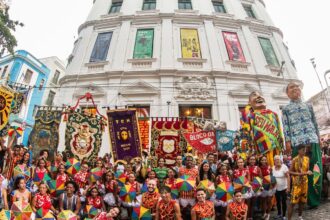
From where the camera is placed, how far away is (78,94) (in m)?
14.2

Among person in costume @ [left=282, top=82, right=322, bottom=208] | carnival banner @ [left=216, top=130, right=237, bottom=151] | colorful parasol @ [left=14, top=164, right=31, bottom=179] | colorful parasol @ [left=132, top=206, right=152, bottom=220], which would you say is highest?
carnival banner @ [left=216, top=130, right=237, bottom=151]

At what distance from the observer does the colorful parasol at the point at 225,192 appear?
515cm

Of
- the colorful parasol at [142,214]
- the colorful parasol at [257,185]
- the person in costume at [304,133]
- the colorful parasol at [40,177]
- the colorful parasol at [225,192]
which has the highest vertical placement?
the person in costume at [304,133]

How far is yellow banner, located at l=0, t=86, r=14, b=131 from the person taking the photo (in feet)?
23.5

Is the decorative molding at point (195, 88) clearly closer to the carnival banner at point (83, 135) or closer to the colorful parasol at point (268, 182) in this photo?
the carnival banner at point (83, 135)

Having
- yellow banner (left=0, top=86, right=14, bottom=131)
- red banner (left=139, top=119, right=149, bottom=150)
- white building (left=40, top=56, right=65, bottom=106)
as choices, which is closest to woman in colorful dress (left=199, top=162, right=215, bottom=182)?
red banner (left=139, top=119, right=149, bottom=150)

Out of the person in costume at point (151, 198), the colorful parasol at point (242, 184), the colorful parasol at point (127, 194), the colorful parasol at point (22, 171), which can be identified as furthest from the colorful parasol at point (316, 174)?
the colorful parasol at point (22, 171)

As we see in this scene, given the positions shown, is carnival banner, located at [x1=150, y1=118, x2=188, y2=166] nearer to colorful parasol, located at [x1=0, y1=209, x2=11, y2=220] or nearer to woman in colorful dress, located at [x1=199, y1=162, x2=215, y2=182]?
woman in colorful dress, located at [x1=199, y1=162, x2=215, y2=182]

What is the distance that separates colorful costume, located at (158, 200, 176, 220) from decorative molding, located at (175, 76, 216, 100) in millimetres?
9028

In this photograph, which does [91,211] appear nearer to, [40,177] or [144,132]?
[40,177]

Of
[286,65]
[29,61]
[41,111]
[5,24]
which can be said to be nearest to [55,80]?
[29,61]

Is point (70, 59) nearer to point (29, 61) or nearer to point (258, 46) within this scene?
point (29, 61)

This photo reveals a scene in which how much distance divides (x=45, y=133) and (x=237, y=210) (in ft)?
25.9

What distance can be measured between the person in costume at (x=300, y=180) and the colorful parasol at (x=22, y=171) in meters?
6.01
